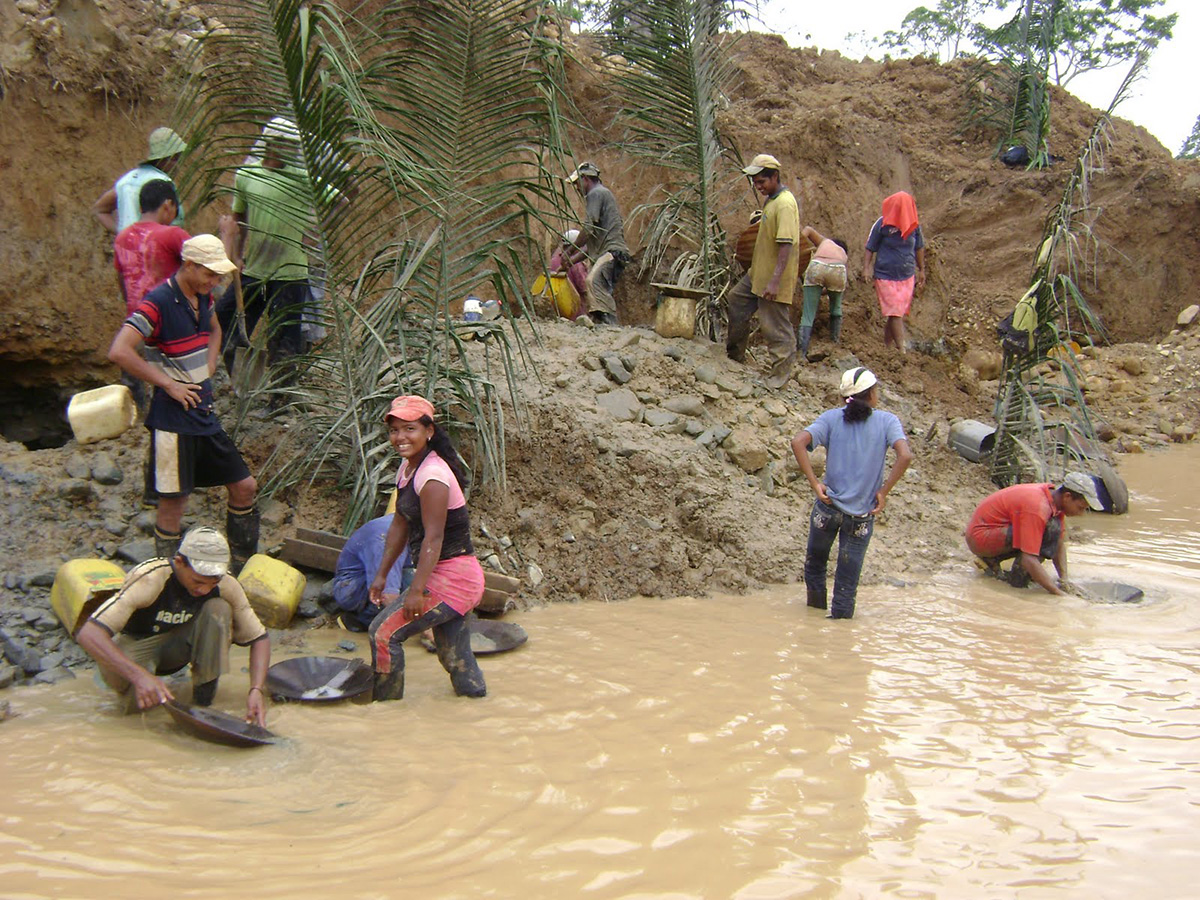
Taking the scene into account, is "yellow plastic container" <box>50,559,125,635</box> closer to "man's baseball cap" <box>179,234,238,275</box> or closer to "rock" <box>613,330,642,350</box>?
"man's baseball cap" <box>179,234,238,275</box>

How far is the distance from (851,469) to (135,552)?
3.97m

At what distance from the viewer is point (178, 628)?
3.93m

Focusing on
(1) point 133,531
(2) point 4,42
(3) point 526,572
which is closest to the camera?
(1) point 133,531

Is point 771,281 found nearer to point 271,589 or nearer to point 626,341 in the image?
point 626,341

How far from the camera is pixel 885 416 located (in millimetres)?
5629

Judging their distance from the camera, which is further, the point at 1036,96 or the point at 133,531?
the point at 1036,96

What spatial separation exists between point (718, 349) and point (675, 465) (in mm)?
2549

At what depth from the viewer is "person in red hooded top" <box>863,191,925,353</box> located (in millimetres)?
9359

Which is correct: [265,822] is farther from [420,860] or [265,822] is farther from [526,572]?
[526,572]

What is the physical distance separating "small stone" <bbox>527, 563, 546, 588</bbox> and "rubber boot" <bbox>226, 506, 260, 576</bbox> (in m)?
1.58

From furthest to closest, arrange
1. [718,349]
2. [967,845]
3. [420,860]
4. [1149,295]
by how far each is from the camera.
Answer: [1149,295], [718,349], [967,845], [420,860]

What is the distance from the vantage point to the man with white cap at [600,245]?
9023mm

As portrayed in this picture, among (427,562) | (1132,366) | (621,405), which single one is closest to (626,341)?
(621,405)

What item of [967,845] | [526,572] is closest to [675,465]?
[526,572]
